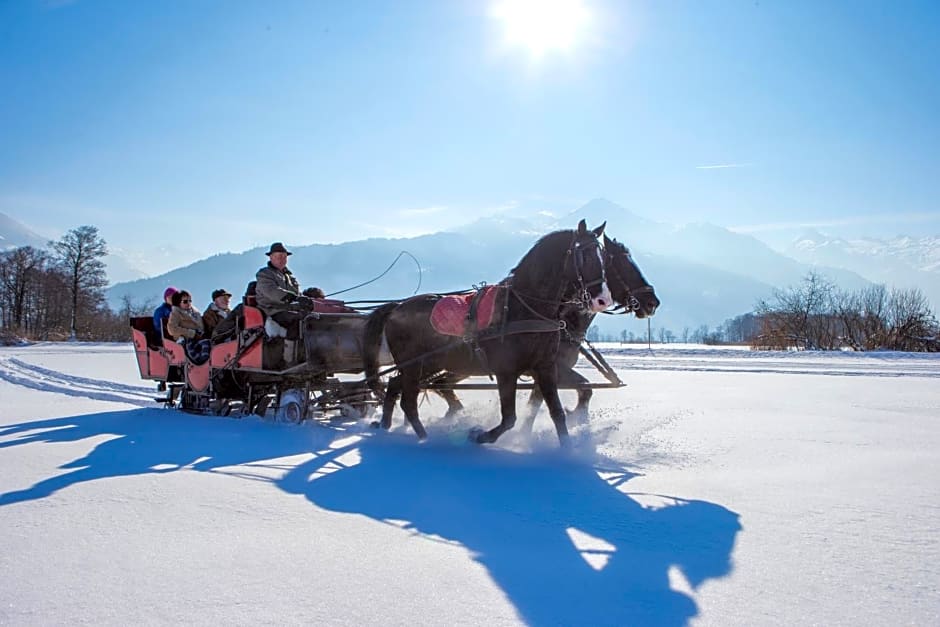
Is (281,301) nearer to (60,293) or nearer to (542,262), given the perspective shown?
(542,262)

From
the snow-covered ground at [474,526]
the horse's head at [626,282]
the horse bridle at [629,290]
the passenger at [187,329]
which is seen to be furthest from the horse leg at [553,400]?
the passenger at [187,329]

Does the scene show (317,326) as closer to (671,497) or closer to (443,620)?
(671,497)

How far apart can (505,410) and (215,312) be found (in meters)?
6.18

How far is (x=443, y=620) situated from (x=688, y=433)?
16.7 ft

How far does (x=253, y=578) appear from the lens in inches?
106

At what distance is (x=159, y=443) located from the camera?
6367mm

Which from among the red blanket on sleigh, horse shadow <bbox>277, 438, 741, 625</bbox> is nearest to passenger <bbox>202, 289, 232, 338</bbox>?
the red blanket on sleigh

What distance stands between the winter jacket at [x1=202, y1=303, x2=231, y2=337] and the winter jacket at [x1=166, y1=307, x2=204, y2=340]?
144 millimetres

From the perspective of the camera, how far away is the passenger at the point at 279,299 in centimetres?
799

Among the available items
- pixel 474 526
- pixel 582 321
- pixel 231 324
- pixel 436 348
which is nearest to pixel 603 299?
pixel 582 321

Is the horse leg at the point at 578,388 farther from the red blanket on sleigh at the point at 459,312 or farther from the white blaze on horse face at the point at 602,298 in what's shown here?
the white blaze on horse face at the point at 602,298

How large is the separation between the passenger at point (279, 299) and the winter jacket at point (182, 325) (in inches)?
74.2

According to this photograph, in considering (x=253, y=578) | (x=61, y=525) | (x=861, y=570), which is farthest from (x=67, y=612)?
(x=861, y=570)

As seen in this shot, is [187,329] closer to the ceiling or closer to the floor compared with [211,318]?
closer to the floor
